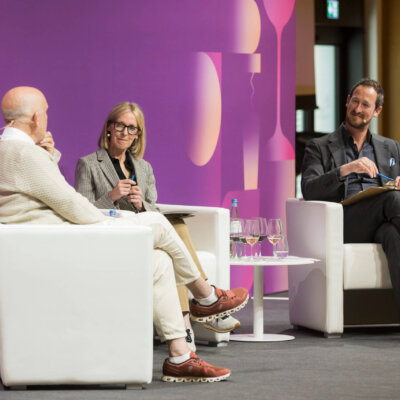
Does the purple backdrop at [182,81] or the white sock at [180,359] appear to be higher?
the purple backdrop at [182,81]

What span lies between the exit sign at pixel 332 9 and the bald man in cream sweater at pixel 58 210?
19.7ft

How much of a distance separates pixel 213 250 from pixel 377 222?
3.25 ft

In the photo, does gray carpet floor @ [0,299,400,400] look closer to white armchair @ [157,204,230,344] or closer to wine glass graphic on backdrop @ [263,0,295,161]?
white armchair @ [157,204,230,344]

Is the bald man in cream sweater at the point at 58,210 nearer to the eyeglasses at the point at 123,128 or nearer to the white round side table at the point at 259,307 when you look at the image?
the white round side table at the point at 259,307

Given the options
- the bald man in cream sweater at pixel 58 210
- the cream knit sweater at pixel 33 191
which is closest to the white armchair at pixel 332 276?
the bald man in cream sweater at pixel 58 210

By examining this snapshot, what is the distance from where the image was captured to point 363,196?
4.94 metres

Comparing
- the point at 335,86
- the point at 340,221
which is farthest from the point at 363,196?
the point at 335,86

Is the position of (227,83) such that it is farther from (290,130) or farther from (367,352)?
(367,352)

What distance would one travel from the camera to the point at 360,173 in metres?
5.14

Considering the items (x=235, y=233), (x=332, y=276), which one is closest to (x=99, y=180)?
(x=235, y=233)

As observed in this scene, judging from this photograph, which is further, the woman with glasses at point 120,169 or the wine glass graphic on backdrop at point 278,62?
the wine glass graphic on backdrop at point 278,62

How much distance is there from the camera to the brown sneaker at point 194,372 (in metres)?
3.54

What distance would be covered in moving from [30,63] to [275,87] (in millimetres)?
2159

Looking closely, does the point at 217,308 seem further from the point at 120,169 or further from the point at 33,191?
the point at 120,169
